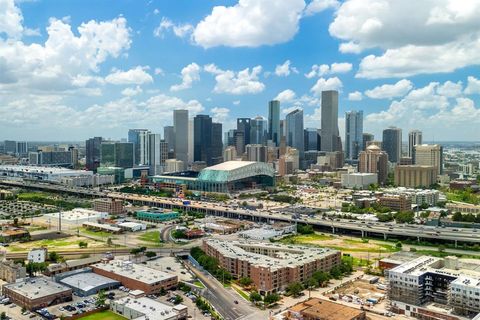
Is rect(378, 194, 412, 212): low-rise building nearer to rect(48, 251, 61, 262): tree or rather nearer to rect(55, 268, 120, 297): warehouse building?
rect(48, 251, 61, 262): tree

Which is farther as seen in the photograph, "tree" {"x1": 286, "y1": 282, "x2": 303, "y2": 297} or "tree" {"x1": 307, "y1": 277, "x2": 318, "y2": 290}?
"tree" {"x1": 307, "y1": 277, "x2": 318, "y2": 290}

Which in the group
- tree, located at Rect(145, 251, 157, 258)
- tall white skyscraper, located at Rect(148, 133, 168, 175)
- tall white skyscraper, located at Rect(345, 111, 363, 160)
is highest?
tall white skyscraper, located at Rect(345, 111, 363, 160)

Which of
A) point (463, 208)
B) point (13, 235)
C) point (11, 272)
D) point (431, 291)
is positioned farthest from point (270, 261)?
point (463, 208)

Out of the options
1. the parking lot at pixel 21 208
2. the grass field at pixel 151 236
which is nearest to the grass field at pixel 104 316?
the grass field at pixel 151 236

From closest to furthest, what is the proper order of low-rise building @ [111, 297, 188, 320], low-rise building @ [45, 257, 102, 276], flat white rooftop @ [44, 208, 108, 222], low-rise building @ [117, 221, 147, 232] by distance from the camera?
low-rise building @ [111, 297, 188, 320] < low-rise building @ [45, 257, 102, 276] < low-rise building @ [117, 221, 147, 232] < flat white rooftop @ [44, 208, 108, 222]

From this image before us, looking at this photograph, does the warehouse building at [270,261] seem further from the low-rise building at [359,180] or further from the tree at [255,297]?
the low-rise building at [359,180]

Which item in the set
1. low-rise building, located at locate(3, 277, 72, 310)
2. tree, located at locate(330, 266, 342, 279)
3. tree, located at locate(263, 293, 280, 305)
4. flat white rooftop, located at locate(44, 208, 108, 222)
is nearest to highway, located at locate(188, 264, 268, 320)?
tree, located at locate(263, 293, 280, 305)

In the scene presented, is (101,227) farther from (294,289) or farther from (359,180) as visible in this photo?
(359,180)
